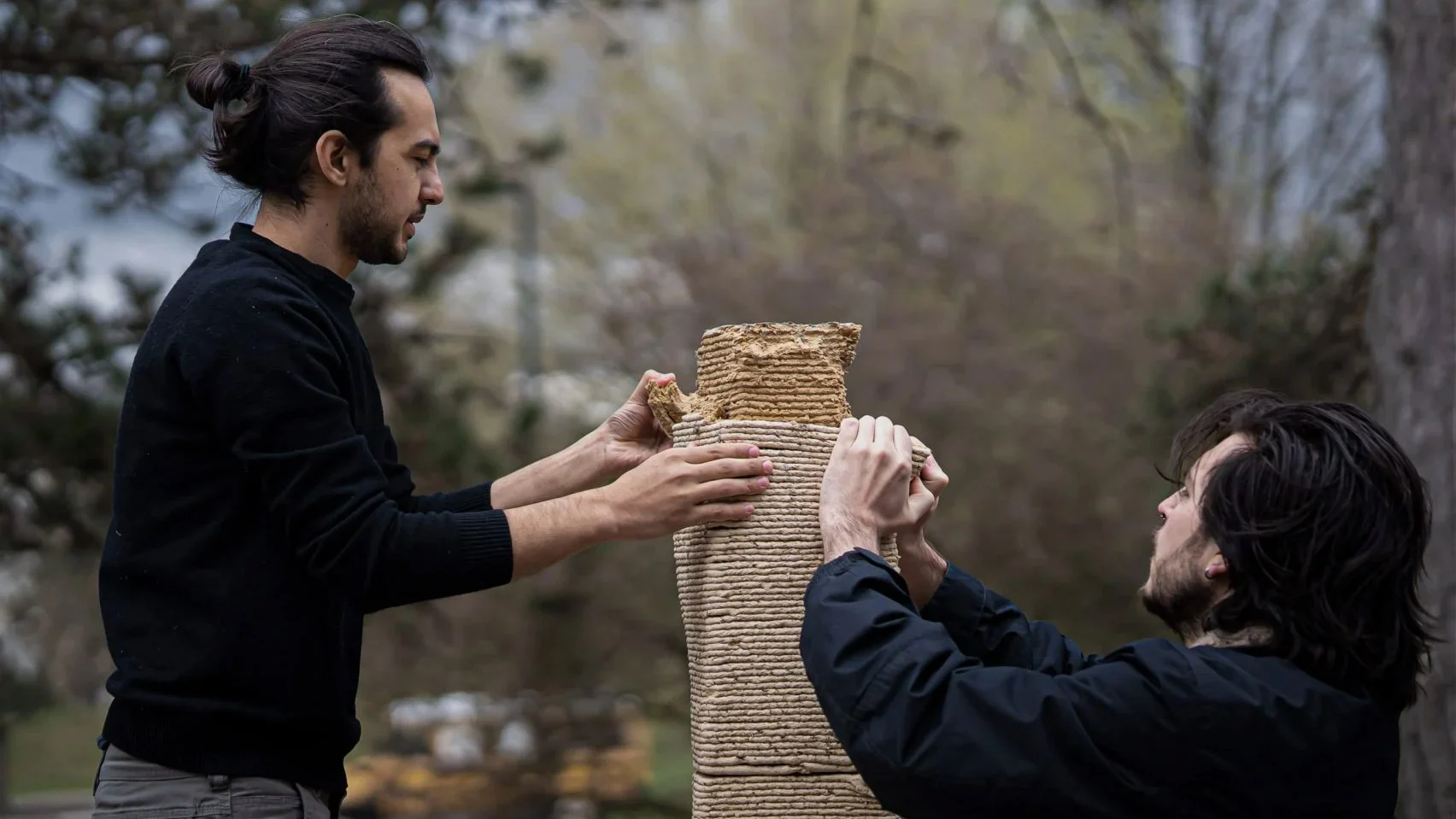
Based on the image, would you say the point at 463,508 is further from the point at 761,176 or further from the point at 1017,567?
the point at 761,176

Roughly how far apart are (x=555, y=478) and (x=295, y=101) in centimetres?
83

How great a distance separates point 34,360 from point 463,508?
4.04 m

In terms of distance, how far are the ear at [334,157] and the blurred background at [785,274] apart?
4.68 ft

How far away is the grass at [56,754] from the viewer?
9625 mm

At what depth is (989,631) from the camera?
246cm

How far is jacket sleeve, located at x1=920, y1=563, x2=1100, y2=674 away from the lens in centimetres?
243

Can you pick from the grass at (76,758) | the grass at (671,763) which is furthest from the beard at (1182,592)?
the grass at (76,758)

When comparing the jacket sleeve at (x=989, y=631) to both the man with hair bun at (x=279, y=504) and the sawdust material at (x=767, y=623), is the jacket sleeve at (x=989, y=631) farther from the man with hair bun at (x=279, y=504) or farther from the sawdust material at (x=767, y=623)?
the man with hair bun at (x=279, y=504)

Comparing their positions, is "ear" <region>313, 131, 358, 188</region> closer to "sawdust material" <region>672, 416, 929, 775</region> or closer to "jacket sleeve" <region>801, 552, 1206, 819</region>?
"sawdust material" <region>672, 416, 929, 775</region>

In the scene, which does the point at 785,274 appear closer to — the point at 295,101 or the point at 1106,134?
the point at 1106,134

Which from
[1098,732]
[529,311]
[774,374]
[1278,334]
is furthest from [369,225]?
[529,311]

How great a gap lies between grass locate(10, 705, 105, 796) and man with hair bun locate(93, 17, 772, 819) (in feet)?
25.8

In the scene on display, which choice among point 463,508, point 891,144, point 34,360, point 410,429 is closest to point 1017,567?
point 891,144

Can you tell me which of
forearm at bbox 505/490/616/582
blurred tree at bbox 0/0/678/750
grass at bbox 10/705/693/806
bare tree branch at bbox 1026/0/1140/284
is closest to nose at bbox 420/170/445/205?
forearm at bbox 505/490/616/582
